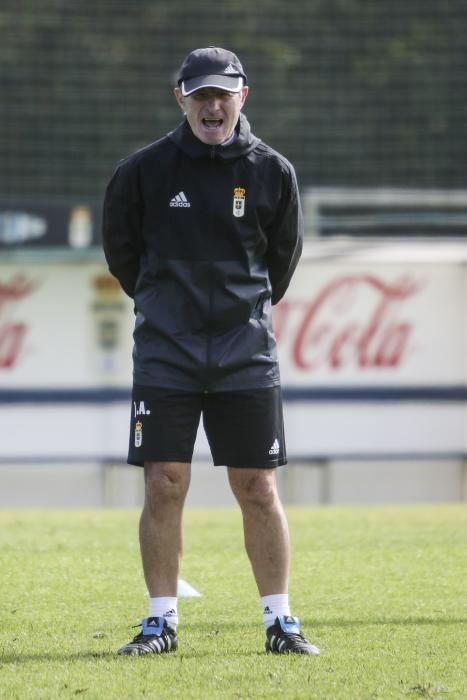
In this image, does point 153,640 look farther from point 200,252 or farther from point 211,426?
point 200,252

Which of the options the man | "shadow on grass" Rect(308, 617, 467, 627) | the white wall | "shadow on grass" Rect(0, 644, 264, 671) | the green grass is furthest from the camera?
the white wall

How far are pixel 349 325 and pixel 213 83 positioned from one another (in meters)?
10.0

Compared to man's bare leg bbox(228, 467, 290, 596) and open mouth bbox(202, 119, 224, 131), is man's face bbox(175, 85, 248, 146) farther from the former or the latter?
man's bare leg bbox(228, 467, 290, 596)

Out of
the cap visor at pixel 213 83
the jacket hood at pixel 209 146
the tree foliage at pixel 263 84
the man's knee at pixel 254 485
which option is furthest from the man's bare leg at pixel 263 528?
the tree foliage at pixel 263 84

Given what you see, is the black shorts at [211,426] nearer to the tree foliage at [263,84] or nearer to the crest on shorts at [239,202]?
the crest on shorts at [239,202]

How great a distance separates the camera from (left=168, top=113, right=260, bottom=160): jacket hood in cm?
498

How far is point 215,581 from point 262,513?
78.4 inches

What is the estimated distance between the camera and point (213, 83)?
4867 mm

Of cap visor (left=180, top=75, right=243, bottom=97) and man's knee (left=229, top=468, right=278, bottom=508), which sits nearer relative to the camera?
cap visor (left=180, top=75, right=243, bottom=97)

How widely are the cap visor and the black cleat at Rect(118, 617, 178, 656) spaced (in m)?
1.65

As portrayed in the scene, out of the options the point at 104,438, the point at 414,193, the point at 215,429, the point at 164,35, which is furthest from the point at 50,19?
the point at 215,429

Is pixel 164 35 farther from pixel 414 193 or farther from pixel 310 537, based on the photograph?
pixel 310 537

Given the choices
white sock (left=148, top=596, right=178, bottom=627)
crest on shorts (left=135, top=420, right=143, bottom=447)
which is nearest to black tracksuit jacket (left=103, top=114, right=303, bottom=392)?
crest on shorts (left=135, top=420, right=143, bottom=447)

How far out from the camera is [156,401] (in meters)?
5.02
